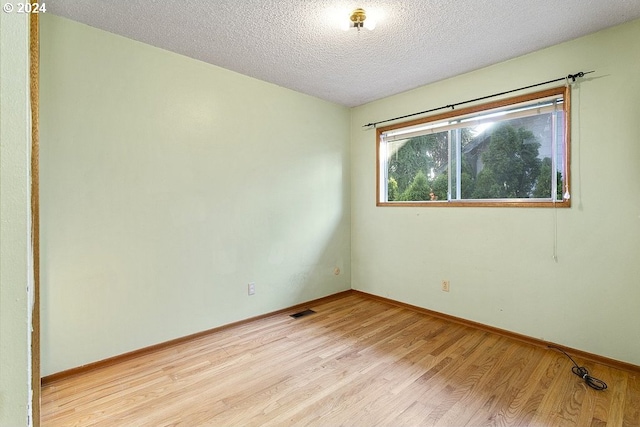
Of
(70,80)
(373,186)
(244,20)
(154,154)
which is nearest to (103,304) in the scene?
(154,154)

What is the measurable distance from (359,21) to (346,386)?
2.44m

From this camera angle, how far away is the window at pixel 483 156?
2.46 m

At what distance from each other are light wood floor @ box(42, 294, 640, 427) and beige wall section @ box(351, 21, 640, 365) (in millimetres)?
300

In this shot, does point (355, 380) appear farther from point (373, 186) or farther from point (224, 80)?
point (224, 80)

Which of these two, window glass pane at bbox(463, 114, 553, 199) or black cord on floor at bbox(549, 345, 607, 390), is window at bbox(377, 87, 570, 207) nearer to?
window glass pane at bbox(463, 114, 553, 199)

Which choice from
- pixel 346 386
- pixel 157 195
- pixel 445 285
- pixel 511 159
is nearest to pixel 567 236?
pixel 511 159

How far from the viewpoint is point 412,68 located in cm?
278

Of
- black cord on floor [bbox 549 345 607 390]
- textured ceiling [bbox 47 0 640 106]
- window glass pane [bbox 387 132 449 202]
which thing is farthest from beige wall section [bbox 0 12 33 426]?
window glass pane [bbox 387 132 449 202]

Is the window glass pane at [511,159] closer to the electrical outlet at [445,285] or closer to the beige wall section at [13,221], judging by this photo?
the electrical outlet at [445,285]

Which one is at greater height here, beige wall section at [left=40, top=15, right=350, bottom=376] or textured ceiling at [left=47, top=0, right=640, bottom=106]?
textured ceiling at [left=47, top=0, right=640, bottom=106]

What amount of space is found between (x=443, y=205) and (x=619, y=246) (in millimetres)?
1341

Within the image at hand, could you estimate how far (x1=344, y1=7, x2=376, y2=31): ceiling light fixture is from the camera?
1956mm

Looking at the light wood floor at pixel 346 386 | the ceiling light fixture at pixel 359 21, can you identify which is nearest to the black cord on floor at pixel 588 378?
the light wood floor at pixel 346 386

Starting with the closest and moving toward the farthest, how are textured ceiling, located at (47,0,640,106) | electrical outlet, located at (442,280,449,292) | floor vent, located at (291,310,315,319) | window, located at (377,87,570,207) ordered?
textured ceiling, located at (47,0,640,106), window, located at (377,87,570,207), electrical outlet, located at (442,280,449,292), floor vent, located at (291,310,315,319)
